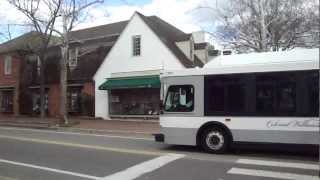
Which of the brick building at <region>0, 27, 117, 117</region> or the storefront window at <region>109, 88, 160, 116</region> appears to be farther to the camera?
the brick building at <region>0, 27, 117, 117</region>

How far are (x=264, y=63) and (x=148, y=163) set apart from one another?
422cm

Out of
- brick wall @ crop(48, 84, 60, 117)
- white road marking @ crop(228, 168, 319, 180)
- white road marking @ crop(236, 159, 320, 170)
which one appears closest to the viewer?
white road marking @ crop(228, 168, 319, 180)

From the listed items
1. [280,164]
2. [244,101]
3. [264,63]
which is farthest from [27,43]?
[280,164]

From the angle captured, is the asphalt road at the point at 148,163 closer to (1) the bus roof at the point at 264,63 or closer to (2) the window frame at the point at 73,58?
(1) the bus roof at the point at 264,63

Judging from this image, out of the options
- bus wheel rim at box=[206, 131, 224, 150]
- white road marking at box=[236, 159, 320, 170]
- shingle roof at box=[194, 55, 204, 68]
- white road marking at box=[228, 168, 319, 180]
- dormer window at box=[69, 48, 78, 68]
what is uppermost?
dormer window at box=[69, 48, 78, 68]

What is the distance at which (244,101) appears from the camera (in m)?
14.8

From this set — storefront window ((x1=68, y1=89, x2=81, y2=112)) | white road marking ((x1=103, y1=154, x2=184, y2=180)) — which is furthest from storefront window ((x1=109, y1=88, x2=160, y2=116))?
white road marking ((x1=103, y1=154, x2=184, y2=180))

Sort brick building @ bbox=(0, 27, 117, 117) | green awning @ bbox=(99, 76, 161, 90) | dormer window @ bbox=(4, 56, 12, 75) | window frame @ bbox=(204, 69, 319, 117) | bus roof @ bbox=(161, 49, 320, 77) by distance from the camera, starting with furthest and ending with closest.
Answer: dormer window @ bbox=(4, 56, 12, 75) < brick building @ bbox=(0, 27, 117, 117) < green awning @ bbox=(99, 76, 161, 90) < bus roof @ bbox=(161, 49, 320, 77) < window frame @ bbox=(204, 69, 319, 117)

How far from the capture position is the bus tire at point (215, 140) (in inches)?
593

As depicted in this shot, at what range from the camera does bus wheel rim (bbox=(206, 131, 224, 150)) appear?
1512cm

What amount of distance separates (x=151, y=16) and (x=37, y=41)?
8.91 m

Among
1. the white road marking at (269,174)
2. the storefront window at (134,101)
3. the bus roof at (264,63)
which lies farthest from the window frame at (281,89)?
the storefront window at (134,101)

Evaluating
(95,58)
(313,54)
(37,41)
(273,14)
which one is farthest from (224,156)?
(37,41)

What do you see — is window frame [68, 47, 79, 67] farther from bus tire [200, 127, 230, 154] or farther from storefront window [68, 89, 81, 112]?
bus tire [200, 127, 230, 154]
